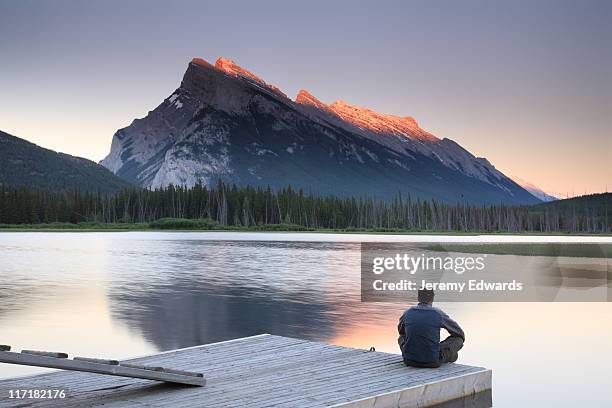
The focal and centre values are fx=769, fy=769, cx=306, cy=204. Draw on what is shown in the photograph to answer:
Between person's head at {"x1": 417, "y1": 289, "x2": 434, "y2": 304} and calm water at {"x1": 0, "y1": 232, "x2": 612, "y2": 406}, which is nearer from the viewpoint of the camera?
person's head at {"x1": 417, "y1": 289, "x2": 434, "y2": 304}

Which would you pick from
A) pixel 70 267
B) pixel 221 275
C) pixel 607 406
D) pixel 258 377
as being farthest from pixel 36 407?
pixel 70 267

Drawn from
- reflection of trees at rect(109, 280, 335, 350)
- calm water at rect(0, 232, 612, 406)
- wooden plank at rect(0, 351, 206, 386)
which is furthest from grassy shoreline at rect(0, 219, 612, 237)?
wooden plank at rect(0, 351, 206, 386)

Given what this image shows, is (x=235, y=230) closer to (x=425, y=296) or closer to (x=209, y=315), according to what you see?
(x=209, y=315)

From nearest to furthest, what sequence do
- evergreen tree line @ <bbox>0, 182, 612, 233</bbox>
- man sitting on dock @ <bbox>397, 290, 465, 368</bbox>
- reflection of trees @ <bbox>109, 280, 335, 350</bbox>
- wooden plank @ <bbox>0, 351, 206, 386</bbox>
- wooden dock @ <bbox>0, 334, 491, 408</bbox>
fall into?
wooden plank @ <bbox>0, 351, 206, 386</bbox> → wooden dock @ <bbox>0, 334, 491, 408</bbox> → man sitting on dock @ <bbox>397, 290, 465, 368</bbox> → reflection of trees @ <bbox>109, 280, 335, 350</bbox> → evergreen tree line @ <bbox>0, 182, 612, 233</bbox>

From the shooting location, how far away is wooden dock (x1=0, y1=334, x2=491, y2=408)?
9.62 m

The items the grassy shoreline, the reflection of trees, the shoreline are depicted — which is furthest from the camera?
the grassy shoreline

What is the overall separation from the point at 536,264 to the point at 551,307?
23.1 meters

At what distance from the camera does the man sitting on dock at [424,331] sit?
11602mm

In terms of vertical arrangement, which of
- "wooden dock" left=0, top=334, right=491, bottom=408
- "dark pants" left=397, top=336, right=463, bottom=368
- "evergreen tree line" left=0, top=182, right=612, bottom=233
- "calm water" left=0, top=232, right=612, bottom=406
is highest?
"evergreen tree line" left=0, top=182, right=612, bottom=233

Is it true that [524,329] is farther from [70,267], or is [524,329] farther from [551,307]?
[70,267]

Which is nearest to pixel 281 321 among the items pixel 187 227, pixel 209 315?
pixel 209 315

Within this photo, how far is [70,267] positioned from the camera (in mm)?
42188

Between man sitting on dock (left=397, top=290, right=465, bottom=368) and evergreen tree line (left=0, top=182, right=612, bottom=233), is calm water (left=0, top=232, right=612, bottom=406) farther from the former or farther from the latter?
evergreen tree line (left=0, top=182, right=612, bottom=233)

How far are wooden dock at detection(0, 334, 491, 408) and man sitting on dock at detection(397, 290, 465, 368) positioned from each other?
0.17m
